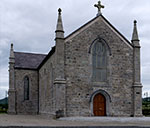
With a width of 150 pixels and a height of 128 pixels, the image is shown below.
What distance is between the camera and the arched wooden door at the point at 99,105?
78.6ft

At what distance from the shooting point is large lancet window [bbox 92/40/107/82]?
24.3m

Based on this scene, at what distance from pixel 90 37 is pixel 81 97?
5.57 metres

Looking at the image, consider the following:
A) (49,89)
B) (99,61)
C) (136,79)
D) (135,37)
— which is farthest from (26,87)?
(135,37)

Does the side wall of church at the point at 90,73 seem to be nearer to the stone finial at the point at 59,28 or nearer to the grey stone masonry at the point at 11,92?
the stone finial at the point at 59,28

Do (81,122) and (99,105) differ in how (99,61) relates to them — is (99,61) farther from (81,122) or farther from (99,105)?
(81,122)

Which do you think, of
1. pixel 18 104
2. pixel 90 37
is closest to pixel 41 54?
pixel 18 104

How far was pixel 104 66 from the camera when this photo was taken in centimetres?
2470

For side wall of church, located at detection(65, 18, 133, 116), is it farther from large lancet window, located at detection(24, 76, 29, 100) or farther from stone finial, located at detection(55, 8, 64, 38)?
large lancet window, located at detection(24, 76, 29, 100)

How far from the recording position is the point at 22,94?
3703cm

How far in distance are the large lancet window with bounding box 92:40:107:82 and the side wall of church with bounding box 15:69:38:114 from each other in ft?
49.1

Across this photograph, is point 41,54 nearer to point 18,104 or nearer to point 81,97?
point 18,104

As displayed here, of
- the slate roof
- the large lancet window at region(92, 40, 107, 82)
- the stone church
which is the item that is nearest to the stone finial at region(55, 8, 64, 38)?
the stone church

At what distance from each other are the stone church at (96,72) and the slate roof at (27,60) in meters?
12.7

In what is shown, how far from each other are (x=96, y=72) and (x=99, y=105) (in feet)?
9.96
